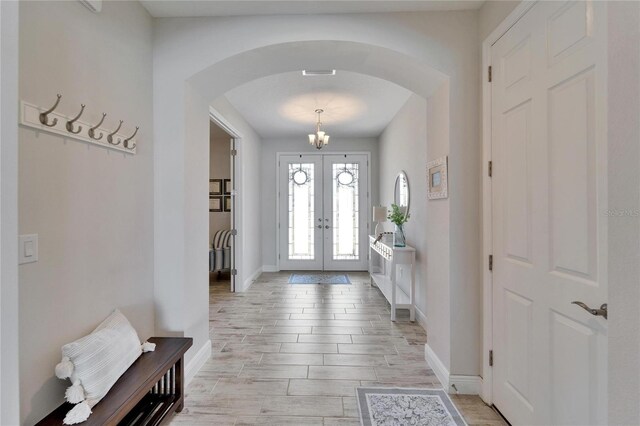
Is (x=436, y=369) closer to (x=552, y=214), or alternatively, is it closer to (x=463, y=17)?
(x=552, y=214)

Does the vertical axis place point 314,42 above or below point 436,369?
above

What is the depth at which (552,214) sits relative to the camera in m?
1.50

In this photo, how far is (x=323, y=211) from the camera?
6449 mm

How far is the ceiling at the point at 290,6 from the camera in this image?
2120mm

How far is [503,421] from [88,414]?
2.31 meters

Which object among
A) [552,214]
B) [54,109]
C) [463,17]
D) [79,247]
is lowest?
[79,247]

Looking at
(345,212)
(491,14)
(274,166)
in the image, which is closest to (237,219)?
(274,166)

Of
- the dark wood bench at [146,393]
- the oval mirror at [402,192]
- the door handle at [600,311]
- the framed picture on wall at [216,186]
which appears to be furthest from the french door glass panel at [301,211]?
the door handle at [600,311]

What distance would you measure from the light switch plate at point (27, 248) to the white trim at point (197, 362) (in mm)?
1438

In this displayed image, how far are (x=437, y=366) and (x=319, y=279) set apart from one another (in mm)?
3446

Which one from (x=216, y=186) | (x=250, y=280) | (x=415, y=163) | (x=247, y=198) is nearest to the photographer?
(x=415, y=163)

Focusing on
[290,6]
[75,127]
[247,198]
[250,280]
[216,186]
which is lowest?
[250,280]

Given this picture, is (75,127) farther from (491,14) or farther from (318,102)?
(318,102)

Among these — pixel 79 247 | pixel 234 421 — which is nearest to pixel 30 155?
pixel 79 247
